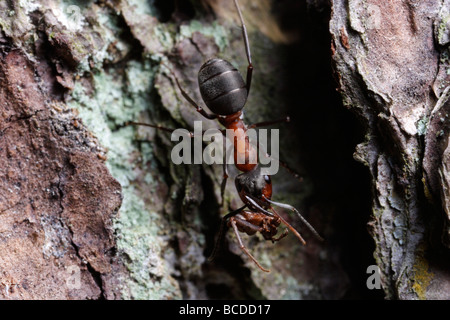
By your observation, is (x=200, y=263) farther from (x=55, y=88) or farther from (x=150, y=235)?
(x=55, y=88)

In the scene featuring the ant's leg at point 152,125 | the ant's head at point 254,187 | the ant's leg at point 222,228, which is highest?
the ant's leg at point 152,125

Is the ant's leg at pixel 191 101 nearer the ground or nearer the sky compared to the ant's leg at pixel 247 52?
nearer the ground

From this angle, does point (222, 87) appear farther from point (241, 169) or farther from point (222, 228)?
point (222, 228)

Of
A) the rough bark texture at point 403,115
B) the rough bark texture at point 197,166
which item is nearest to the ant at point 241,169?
the rough bark texture at point 197,166

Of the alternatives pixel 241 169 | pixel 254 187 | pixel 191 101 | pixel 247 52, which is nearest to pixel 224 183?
pixel 254 187

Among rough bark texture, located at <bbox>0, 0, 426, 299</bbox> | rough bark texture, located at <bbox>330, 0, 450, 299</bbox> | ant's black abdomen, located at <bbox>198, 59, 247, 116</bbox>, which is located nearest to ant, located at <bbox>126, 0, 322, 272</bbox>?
ant's black abdomen, located at <bbox>198, 59, 247, 116</bbox>

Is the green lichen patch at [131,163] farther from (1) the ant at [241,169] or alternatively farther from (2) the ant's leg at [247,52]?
(2) the ant's leg at [247,52]
